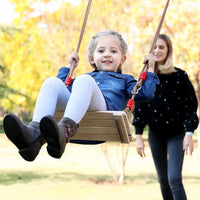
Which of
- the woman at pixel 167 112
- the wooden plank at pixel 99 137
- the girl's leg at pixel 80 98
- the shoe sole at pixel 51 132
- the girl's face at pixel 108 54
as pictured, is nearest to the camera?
the shoe sole at pixel 51 132

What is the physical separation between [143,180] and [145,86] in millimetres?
6350

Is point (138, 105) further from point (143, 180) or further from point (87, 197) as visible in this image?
point (143, 180)

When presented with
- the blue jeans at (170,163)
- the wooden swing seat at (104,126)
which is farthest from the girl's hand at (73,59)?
the blue jeans at (170,163)

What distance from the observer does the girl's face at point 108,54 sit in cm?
341

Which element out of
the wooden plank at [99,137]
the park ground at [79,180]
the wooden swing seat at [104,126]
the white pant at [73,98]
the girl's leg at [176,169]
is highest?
the white pant at [73,98]

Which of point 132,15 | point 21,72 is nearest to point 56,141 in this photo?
point 132,15

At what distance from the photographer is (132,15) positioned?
36.8ft

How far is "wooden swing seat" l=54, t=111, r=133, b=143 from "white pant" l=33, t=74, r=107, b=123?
84 mm

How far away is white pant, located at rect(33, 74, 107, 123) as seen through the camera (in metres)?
2.71

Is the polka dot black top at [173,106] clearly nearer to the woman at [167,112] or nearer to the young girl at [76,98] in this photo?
the woman at [167,112]

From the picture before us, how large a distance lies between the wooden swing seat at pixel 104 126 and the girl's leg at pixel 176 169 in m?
0.90

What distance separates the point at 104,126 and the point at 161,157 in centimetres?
127

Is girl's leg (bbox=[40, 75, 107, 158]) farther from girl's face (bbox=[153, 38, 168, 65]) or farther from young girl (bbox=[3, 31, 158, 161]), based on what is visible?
girl's face (bbox=[153, 38, 168, 65])

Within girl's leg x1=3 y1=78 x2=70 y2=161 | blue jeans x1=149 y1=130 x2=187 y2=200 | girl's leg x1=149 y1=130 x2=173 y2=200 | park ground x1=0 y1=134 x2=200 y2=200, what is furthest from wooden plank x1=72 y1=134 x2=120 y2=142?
park ground x1=0 y1=134 x2=200 y2=200
